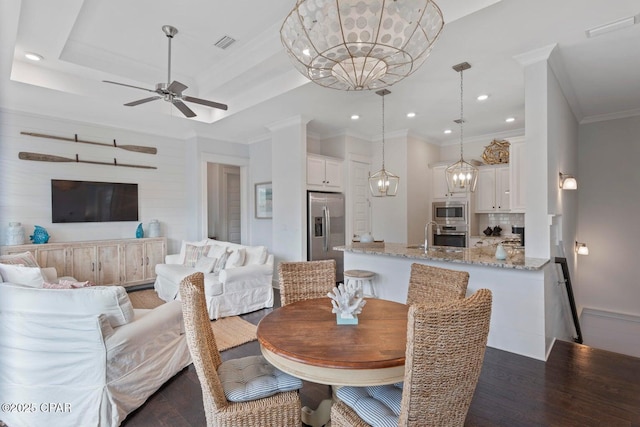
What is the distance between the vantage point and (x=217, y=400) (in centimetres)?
153

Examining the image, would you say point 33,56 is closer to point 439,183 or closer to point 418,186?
point 418,186

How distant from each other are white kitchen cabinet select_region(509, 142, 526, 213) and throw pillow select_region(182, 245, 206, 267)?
4428 millimetres

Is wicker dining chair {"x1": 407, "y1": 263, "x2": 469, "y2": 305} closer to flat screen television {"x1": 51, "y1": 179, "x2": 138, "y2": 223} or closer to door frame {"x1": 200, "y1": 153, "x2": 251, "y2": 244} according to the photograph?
door frame {"x1": 200, "y1": 153, "x2": 251, "y2": 244}

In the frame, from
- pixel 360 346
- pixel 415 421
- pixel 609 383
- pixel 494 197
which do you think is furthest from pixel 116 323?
pixel 494 197

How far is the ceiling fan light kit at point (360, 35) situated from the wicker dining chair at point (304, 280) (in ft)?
4.78

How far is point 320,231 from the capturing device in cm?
521

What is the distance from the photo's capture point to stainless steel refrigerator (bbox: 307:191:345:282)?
507 cm

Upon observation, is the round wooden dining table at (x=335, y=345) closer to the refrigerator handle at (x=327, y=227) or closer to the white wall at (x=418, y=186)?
the refrigerator handle at (x=327, y=227)

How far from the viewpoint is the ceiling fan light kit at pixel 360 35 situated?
1.48m

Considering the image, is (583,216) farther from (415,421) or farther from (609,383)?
(415,421)

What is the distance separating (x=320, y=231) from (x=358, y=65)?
11.9 feet

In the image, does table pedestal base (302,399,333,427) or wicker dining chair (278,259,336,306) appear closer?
table pedestal base (302,399,333,427)

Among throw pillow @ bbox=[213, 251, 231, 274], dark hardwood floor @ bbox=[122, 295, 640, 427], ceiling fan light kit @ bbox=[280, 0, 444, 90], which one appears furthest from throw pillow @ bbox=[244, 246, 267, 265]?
ceiling fan light kit @ bbox=[280, 0, 444, 90]

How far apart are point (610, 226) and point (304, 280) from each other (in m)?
5.26
